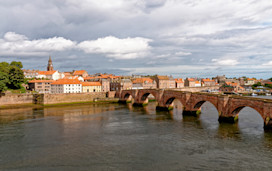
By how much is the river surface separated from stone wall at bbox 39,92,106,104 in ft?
105

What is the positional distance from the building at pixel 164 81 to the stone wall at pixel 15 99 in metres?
73.8

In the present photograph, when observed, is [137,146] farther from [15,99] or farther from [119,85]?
[119,85]

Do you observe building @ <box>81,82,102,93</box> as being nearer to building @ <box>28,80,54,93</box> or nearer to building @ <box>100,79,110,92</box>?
building @ <box>100,79,110,92</box>

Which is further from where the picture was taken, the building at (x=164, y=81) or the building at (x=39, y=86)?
the building at (x=164, y=81)

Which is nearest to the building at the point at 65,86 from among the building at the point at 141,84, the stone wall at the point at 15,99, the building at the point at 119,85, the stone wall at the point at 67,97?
the stone wall at the point at 67,97

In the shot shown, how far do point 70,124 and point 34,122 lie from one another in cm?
806

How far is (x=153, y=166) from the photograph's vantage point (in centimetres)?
2088

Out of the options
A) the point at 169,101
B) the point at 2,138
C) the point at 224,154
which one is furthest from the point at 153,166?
the point at 169,101

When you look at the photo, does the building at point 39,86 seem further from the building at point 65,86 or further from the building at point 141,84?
the building at point 141,84

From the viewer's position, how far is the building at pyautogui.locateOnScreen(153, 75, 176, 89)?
125 metres

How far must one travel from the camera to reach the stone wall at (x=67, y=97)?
70.0 meters

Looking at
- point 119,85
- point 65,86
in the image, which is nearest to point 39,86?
point 65,86

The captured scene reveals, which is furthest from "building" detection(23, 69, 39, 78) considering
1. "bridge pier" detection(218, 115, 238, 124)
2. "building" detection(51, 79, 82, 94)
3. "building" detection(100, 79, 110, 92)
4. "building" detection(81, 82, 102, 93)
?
"bridge pier" detection(218, 115, 238, 124)

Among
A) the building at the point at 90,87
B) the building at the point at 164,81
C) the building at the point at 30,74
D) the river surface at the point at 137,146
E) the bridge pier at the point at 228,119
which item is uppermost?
the building at the point at 30,74
